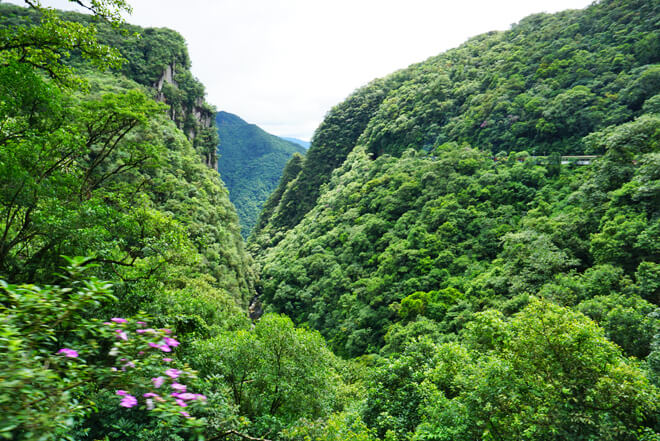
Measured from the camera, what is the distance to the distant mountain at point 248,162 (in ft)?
405

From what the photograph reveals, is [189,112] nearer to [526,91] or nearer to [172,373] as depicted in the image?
[526,91]

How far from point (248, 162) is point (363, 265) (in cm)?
11713

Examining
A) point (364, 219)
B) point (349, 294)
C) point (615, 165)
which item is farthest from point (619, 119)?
point (349, 294)

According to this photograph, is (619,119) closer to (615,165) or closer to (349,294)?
(615,165)

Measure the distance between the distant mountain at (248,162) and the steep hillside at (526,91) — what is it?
40.6 m

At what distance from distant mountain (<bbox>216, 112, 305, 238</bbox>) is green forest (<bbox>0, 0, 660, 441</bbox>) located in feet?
202

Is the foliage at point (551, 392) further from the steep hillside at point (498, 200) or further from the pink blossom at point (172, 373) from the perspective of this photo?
the pink blossom at point (172, 373)

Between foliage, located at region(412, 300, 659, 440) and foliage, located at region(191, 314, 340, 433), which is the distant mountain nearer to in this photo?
foliage, located at region(191, 314, 340, 433)

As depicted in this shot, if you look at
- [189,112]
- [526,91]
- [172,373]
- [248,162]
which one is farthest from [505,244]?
[248,162]

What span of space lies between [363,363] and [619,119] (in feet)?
123

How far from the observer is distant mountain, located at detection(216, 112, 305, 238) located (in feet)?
405

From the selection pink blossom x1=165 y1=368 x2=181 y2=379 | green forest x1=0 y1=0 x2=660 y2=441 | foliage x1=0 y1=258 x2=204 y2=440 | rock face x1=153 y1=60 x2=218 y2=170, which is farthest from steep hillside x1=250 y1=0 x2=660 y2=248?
foliage x1=0 y1=258 x2=204 y2=440

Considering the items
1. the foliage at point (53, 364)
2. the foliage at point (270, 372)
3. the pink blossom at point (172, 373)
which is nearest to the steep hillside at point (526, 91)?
the foliage at point (270, 372)

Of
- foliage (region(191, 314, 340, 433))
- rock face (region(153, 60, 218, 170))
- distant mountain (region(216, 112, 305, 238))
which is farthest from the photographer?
distant mountain (region(216, 112, 305, 238))
